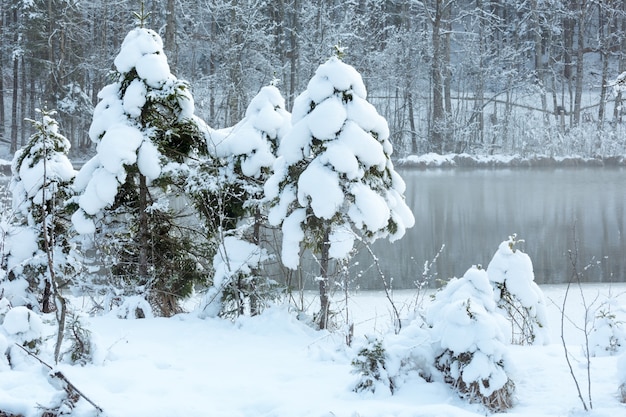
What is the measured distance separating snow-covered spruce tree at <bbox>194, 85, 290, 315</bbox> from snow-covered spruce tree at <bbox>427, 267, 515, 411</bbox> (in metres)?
3.15

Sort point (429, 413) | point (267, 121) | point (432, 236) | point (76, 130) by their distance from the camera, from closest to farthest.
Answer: point (429, 413) < point (267, 121) < point (432, 236) < point (76, 130)

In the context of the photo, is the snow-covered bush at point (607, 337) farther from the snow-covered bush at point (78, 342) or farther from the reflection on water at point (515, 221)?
the snow-covered bush at point (78, 342)

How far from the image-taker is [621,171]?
92.7 ft

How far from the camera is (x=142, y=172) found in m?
7.46

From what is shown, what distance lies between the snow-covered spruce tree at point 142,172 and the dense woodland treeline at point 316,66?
20484 mm

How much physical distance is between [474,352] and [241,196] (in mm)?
4240

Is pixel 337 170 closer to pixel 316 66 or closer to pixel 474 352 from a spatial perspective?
pixel 474 352

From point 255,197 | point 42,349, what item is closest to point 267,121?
point 255,197

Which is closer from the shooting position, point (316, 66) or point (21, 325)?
point (21, 325)

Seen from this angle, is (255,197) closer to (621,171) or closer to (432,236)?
Answer: (432,236)

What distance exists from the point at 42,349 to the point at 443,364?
2841 millimetres

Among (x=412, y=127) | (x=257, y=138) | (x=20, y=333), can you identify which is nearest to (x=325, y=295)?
(x=257, y=138)

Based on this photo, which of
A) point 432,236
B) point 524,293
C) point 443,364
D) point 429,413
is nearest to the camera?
point 429,413

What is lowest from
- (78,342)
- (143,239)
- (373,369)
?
(373,369)
